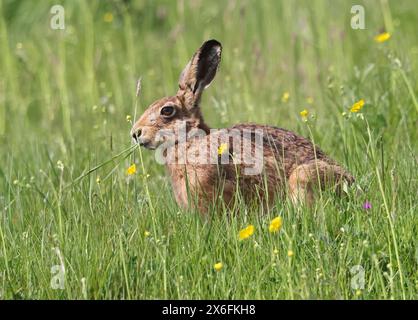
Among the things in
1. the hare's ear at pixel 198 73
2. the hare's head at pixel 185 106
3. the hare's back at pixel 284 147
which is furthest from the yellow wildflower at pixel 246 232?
the hare's ear at pixel 198 73

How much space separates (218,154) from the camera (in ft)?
17.4

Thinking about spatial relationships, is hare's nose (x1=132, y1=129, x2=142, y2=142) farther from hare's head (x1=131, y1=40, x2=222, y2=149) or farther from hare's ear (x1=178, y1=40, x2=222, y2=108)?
hare's ear (x1=178, y1=40, x2=222, y2=108)

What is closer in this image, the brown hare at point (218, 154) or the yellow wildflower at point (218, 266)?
the yellow wildflower at point (218, 266)

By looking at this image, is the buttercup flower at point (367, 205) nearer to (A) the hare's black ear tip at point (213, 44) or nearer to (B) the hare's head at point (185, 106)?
(B) the hare's head at point (185, 106)

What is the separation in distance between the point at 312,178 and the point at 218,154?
1.74 feet

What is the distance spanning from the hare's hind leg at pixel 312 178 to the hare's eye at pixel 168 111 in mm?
792

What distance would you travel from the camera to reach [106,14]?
10.4 meters

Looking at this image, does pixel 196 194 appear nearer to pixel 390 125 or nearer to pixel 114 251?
pixel 114 251

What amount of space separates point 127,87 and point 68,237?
15.6 ft

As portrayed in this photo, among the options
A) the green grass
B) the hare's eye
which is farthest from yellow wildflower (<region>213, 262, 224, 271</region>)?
the hare's eye

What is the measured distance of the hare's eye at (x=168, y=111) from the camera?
5.55m

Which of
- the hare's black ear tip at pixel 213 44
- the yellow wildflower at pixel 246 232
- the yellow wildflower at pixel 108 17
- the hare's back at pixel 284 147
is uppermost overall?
the yellow wildflower at pixel 108 17

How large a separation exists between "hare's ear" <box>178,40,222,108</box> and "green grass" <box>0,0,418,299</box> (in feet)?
1.61
